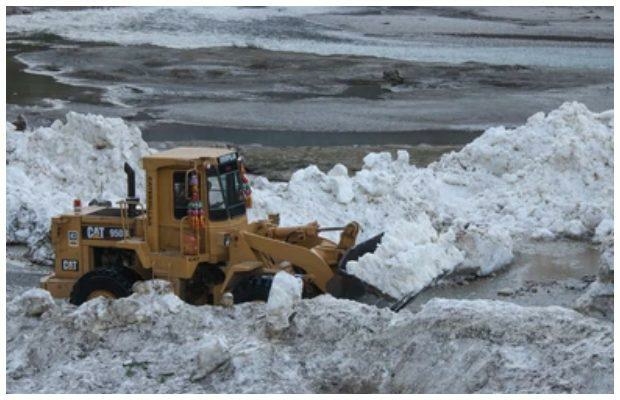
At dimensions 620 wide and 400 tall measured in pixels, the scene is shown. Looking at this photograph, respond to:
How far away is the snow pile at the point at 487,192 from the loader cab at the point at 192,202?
10.6 ft

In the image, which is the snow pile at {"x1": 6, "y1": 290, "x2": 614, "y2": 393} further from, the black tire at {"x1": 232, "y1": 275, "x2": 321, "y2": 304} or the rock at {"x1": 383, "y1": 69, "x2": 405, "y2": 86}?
the rock at {"x1": 383, "y1": 69, "x2": 405, "y2": 86}

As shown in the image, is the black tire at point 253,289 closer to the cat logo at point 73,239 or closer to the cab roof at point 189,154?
the cab roof at point 189,154

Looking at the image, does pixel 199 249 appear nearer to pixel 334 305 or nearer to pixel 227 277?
pixel 227 277

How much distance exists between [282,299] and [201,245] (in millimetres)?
1732

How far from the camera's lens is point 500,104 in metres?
36.4

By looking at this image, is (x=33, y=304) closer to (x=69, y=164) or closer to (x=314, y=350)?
(x=314, y=350)

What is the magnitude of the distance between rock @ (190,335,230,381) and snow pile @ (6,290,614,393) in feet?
0.04

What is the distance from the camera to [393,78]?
40.3 metres

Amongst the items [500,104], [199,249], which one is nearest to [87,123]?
[199,249]

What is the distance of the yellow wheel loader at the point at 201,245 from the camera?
14.7 m

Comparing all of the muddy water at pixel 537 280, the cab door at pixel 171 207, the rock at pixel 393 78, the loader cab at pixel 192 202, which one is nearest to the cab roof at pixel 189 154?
the loader cab at pixel 192 202

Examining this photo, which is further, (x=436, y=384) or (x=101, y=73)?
(x=101, y=73)

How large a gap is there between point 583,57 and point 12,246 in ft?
105

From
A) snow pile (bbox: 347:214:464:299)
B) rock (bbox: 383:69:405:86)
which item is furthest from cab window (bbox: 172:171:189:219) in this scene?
rock (bbox: 383:69:405:86)
